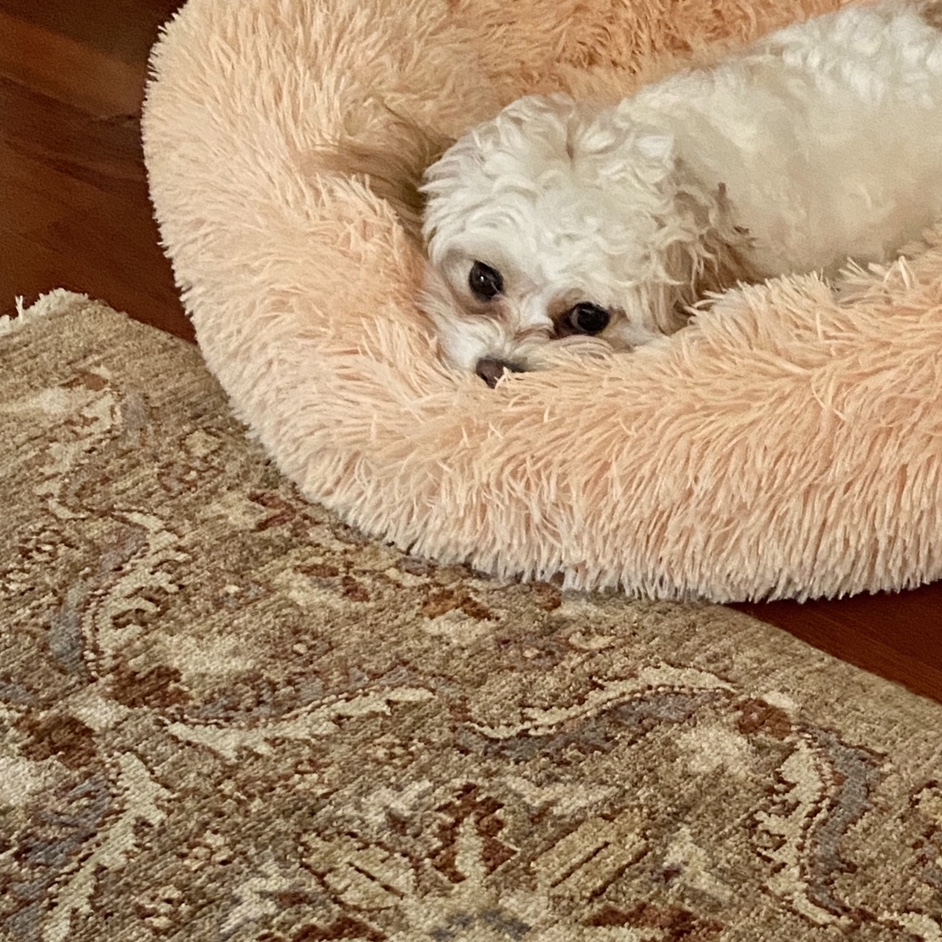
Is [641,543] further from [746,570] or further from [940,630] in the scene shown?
[940,630]

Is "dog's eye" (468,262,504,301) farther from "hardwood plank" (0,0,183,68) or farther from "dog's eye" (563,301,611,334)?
"hardwood plank" (0,0,183,68)

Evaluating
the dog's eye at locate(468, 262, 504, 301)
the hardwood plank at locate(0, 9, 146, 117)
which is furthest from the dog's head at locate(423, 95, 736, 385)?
the hardwood plank at locate(0, 9, 146, 117)

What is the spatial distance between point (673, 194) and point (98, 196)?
2.99 ft

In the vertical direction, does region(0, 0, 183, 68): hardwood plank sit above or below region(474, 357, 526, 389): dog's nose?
above

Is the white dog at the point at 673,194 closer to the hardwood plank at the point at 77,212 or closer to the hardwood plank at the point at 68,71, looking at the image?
the hardwood plank at the point at 77,212

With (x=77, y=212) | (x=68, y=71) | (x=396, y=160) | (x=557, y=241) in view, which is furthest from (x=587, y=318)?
(x=68, y=71)

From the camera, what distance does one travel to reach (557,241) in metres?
1.08

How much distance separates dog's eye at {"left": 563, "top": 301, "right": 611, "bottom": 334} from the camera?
112cm

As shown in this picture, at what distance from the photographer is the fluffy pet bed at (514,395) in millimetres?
1001

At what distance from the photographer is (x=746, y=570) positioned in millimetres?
1035

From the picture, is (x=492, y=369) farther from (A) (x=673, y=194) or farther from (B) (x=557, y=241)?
(A) (x=673, y=194)

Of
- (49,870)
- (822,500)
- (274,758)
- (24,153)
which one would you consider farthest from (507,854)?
(24,153)

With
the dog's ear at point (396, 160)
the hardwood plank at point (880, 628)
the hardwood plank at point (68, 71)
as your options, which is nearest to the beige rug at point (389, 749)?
the hardwood plank at point (880, 628)

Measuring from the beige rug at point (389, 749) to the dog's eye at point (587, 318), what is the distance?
0.25 metres
